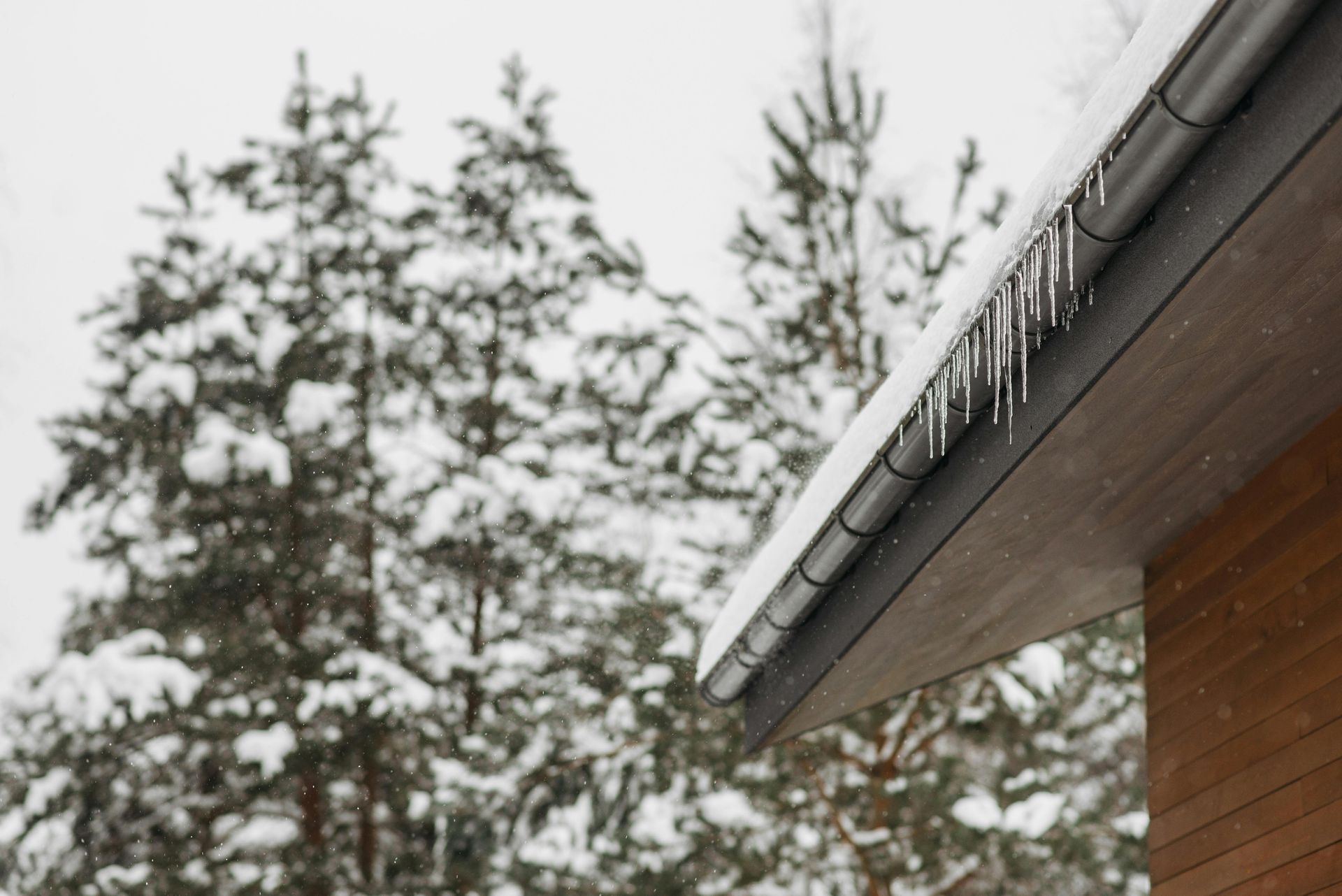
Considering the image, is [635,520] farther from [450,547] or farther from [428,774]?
[428,774]

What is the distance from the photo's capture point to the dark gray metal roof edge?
54.8 inches

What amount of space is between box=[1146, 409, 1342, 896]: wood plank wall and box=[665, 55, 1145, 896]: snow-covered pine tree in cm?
419

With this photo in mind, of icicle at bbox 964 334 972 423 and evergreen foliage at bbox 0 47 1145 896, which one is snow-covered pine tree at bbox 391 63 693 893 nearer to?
evergreen foliage at bbox 0 47 1145 896

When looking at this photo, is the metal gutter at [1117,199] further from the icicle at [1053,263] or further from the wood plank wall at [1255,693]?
the wood plank wall at [1255,693]

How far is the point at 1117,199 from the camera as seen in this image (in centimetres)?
164

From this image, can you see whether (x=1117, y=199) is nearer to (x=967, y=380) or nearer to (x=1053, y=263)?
(x=1053, y=263)

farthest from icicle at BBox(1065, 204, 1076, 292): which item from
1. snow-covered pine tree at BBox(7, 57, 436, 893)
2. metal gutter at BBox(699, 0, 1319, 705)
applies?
snow-covered pine tree at BBox(7, 57, 436, 893)

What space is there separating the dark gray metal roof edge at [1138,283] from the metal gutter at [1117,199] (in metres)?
0.02

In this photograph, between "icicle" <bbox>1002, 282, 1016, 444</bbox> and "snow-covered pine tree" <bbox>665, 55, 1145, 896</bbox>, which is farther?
"snow-covered pine tree" <bbox>665, 55, 1145, 896</bbox>

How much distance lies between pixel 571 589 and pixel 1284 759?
6.82 m

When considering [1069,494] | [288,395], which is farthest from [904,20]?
[1069,494]

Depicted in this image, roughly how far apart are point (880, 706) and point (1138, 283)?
5.49 meters

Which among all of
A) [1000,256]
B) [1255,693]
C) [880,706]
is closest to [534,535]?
[880,706]

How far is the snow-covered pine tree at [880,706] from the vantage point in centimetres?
729
